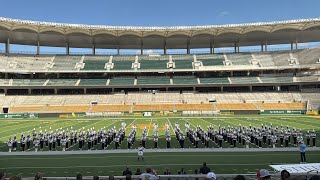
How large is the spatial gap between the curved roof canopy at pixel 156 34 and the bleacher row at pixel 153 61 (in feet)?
7.60

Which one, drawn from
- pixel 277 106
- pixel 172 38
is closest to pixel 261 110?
pixel 277 106

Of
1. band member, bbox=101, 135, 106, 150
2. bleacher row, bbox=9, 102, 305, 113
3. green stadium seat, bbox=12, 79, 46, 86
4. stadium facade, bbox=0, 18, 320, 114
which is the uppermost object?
stadium facade, bbox=0, 18, 320, 114

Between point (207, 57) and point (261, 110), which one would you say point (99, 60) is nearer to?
point (207, 57)

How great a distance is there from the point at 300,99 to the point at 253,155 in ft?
114

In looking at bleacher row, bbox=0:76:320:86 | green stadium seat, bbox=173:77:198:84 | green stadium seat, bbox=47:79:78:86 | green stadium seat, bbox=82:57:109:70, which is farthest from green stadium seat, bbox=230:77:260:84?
green stadium seat, bbox=47:79:78:86

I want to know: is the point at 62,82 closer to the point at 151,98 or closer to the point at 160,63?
the point at 151,98

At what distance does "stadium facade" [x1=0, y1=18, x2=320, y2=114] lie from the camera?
158 ft

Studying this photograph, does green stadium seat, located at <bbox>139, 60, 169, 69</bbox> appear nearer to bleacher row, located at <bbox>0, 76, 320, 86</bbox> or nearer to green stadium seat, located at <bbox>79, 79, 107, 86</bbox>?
bleacher row, located at <bbox>0, 76, 320, 86</bbox>

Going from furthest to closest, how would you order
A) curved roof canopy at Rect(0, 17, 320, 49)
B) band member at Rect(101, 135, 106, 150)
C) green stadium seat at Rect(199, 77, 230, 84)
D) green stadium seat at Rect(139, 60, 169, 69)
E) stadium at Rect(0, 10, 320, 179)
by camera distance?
green stadium seat at Rect(139, 60, 169, 69), green stadium seat at Rect(199, 77, 230, 84), curved roof canopy at Rect(0, 17, 320, 49), stadium at Rect(0, 10, 320, 179), band member at Rect(101, 135, 106, 150)

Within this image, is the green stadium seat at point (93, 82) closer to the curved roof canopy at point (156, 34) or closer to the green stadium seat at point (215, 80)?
the curved roof canopy at point (156, 34)

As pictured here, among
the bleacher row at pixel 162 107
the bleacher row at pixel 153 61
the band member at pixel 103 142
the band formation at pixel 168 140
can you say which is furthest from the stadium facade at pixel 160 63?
the band member at pixel 103 142

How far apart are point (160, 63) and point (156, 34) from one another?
5.48 metres

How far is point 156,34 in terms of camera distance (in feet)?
168

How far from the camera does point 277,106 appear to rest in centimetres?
4181
